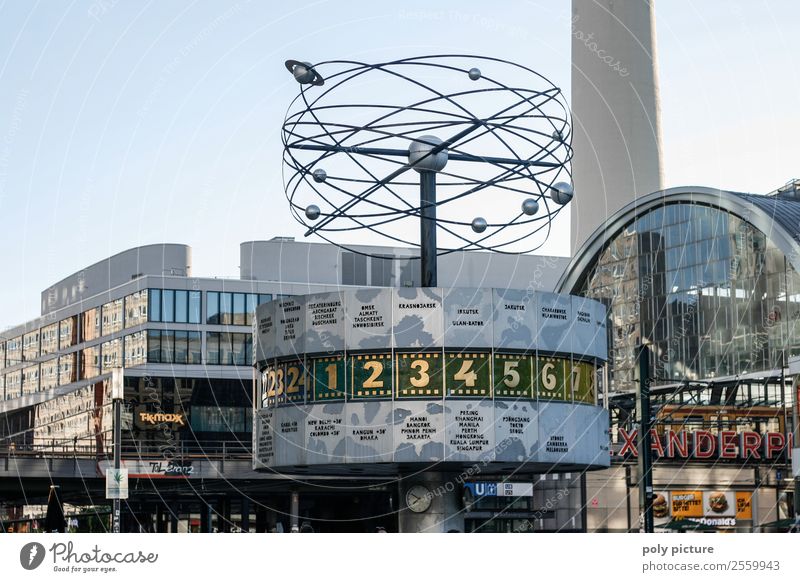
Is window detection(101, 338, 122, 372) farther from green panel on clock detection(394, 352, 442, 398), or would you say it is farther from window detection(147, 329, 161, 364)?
green panel on clock detection(394, 352, 442, 398)

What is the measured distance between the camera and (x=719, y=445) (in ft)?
256

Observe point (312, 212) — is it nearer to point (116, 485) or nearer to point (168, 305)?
point (116, 485)

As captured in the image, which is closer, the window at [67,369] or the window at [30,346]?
the window at [67,369]

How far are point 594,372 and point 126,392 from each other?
8347 cm

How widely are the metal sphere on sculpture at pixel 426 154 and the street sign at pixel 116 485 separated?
18810 millimetres

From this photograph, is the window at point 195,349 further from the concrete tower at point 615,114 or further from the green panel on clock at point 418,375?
the green panel on clock at point 418,375

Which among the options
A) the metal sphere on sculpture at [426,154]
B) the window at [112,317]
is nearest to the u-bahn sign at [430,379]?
the metal sphere on sculpture at [426,154]

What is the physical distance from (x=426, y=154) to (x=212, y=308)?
86.2 metres

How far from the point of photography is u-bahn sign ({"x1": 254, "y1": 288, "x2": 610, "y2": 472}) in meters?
35.4

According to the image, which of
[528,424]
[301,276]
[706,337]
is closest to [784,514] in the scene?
[706,337]

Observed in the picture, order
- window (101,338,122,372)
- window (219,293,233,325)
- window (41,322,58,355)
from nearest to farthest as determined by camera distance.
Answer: window (219,293,233,325)
window (101,338,122,372)
window (41,322,58,355)

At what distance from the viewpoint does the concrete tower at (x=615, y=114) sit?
407ft

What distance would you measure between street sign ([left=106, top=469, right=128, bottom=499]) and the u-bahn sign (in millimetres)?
14015
